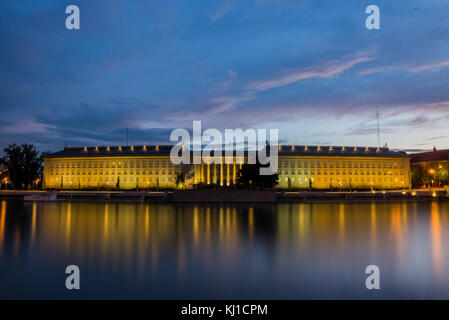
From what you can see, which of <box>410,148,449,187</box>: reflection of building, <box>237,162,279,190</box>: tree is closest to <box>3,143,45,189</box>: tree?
<box>237,162,279,190</box>: tree

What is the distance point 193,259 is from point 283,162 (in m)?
72.9

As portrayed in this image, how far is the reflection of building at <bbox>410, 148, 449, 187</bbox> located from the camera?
267ft

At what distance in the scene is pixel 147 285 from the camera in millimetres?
7527

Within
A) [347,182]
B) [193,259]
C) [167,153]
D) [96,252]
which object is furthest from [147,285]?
[347,182]

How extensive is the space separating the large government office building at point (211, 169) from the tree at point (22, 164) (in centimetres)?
725

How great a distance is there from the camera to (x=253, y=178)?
49.3 metres

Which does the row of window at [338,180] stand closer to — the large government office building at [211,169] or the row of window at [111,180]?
the large government office building at [211,169]

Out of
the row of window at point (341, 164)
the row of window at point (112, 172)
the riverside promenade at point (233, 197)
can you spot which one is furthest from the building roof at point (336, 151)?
the riverside promenade at point (233, 197)

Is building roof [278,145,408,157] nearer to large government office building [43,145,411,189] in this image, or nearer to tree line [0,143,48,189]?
large government office building [43,145,411,189]

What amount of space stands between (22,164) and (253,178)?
179ft

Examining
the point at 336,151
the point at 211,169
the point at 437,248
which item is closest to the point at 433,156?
the point at 336,151

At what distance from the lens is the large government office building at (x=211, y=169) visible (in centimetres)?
8050
